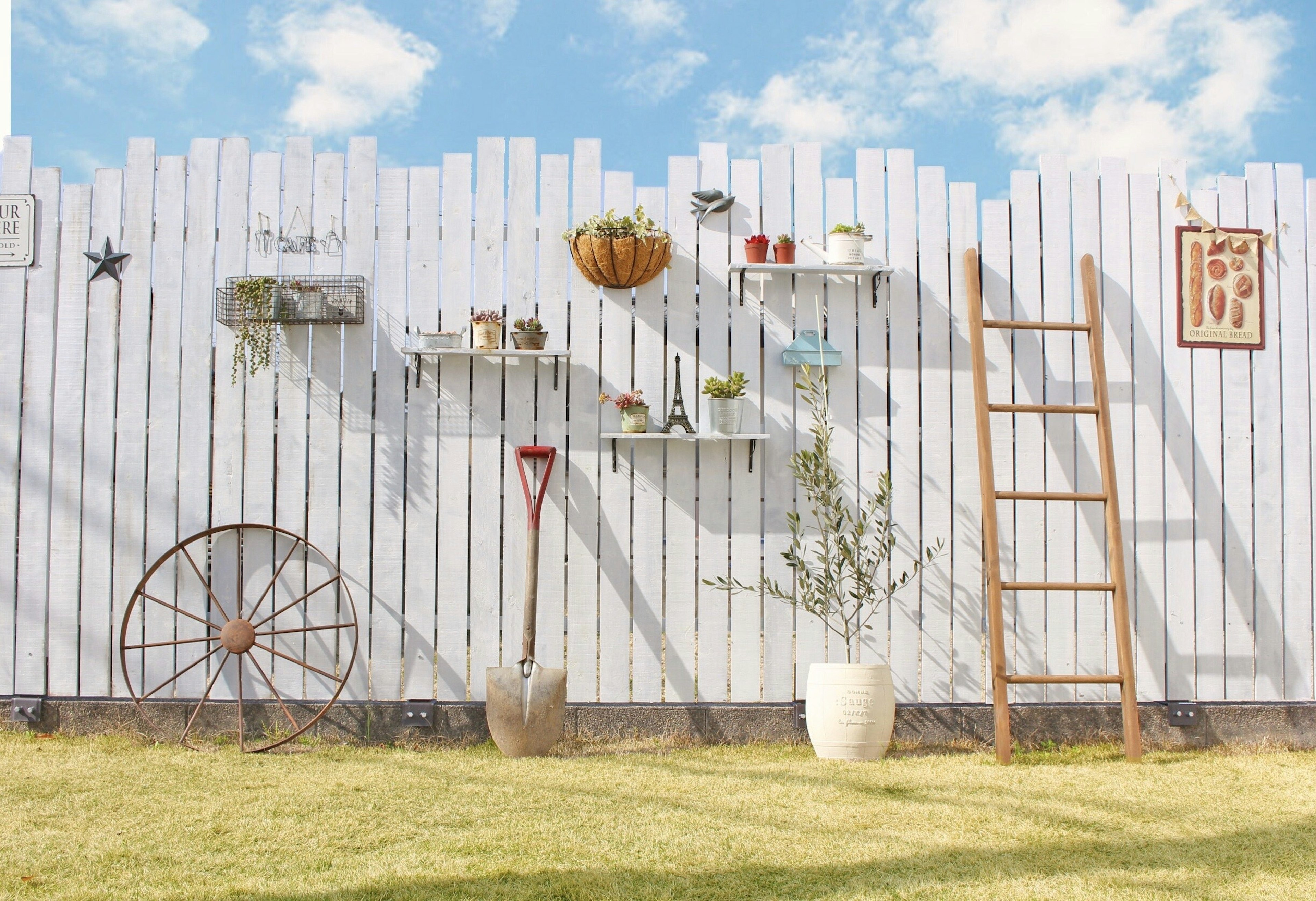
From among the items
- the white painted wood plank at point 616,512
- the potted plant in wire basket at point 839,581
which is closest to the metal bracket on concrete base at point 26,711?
the white painted wood plank at point 616,512

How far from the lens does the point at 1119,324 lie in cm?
453

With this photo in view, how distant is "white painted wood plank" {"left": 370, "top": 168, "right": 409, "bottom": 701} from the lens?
4.30 meters

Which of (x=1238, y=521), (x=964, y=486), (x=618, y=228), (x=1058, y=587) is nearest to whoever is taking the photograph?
(x=1058, y=587)

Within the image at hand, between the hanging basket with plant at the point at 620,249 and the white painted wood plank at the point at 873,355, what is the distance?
907mm

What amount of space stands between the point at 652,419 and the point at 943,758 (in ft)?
6.00

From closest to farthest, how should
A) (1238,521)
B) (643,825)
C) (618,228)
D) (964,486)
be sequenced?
(643,825) → (618,228) → (964,486) → (1238,521)

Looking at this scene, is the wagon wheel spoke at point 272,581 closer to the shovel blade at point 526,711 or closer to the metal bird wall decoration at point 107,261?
the shovel blade at point 526,711

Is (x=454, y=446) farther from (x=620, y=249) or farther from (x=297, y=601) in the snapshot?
(x=620, y=249)

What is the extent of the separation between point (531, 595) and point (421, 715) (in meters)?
0.75

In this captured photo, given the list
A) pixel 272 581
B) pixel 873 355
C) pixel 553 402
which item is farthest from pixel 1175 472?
pixel 272 581

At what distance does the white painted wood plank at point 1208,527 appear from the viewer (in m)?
4.47

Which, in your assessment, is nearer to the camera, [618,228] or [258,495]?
→ [618,228]

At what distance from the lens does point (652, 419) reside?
4336 millimetres

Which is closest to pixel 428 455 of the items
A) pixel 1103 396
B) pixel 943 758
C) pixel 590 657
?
pixel 590 657
